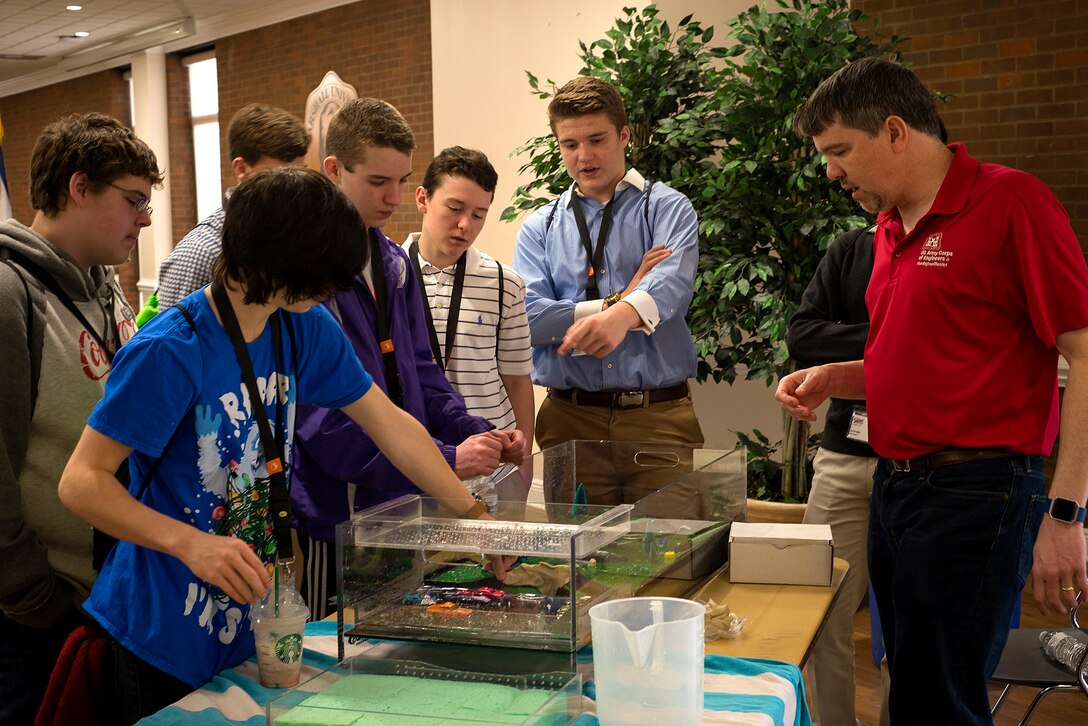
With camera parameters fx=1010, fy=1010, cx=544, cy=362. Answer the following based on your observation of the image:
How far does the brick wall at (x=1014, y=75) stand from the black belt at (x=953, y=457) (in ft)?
9.64

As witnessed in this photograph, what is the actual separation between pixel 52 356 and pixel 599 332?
1.34 m

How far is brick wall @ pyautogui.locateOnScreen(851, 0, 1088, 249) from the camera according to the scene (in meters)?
4.32

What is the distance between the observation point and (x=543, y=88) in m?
5.54

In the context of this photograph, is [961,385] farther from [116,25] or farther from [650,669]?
[116,25]

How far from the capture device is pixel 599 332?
267cm

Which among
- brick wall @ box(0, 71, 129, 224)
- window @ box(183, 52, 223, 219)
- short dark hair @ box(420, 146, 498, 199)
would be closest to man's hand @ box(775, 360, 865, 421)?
short dark hair @ box(420, 146, 498, 199)

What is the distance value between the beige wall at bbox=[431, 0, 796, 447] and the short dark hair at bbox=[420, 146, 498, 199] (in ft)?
8.32

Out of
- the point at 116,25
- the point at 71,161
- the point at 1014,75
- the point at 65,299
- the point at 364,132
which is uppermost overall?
the point at 116,25

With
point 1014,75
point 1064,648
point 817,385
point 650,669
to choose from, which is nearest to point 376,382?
point 817,385

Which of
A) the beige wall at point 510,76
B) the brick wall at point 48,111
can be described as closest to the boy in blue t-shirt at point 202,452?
the beige wall at point 510,76

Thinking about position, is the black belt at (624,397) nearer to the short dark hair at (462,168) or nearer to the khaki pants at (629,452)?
the khaki pants at (629,452)

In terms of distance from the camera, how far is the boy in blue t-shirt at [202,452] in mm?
1336

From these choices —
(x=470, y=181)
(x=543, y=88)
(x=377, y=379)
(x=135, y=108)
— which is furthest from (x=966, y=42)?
(x=135, y=108)

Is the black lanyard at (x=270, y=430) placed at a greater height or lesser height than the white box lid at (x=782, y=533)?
greater
